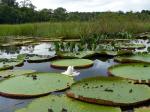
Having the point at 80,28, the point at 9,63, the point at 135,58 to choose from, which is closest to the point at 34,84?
the point at 9,63

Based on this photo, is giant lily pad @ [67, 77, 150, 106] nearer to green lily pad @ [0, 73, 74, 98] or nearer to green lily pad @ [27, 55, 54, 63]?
green lily pad @ [0, 73, 74, 98]

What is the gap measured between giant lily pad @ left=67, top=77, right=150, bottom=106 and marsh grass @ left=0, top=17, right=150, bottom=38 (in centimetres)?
638

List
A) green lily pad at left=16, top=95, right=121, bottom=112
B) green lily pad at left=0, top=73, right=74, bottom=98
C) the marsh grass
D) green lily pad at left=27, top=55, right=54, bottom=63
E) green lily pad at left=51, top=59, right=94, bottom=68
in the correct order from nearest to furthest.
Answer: green lily pad at left=16, top=95, right=121, bottom=112 → green lily pad at left=0, top=73, right=74, bottom=98 → green lily pad at left=51, top=59, right=94, bottom=68 → green lily pad at left=27, top=55, right=54, bottom=63 → the marsh grass

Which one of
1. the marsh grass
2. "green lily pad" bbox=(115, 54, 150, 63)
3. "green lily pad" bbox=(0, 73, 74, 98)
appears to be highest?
the marsh grass

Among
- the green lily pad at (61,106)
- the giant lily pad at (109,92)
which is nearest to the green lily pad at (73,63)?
the giant lily pad at (109,92)

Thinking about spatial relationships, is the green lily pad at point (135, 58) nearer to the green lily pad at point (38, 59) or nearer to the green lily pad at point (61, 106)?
the green lily pad at point (38, 59)

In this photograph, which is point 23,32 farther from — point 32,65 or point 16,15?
point 16,15

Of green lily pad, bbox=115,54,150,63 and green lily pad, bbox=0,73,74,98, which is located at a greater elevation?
green lily pad, bbox=115,54,150,63

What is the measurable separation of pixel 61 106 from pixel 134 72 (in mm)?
1826

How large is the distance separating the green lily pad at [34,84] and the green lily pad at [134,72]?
0.86 meters

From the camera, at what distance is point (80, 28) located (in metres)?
11.1

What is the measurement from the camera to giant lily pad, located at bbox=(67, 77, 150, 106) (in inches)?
131

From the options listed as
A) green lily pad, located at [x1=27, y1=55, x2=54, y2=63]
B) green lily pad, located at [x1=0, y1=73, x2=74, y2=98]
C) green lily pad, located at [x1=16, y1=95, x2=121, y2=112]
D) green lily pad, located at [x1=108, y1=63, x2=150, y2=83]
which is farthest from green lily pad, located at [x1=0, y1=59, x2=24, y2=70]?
green lily pad, located at [x1=16, y1=95, x2=121, y2=112]

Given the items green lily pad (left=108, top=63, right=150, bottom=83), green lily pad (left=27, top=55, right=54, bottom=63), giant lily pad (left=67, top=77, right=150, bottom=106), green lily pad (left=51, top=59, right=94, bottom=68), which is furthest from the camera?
green lily pad (left=27, top=55, right=54, bottom=63)
